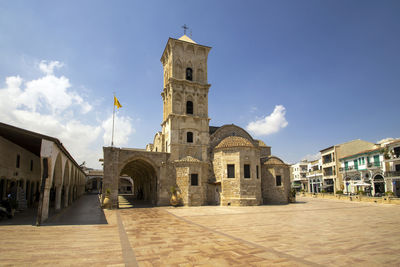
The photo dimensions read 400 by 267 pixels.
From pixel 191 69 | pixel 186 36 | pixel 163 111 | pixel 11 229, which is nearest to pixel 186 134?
pixel 163 111

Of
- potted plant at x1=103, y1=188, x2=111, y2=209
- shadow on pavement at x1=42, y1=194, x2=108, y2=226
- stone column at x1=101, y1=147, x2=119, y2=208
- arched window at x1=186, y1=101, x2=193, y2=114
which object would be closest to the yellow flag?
stone column at x1=101, y1=147, x2=119, y2=208

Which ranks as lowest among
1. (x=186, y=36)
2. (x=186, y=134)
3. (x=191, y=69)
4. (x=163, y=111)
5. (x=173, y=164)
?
(x=173, y=164)

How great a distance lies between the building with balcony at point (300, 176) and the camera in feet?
209

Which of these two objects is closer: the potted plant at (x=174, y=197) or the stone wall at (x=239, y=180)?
the potted plant at (x=174, y=197)

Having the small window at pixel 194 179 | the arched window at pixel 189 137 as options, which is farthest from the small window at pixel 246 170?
the arched window at pixel 189 137

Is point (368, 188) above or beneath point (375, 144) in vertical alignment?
beneath

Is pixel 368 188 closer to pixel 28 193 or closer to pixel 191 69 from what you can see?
pixel 191 69

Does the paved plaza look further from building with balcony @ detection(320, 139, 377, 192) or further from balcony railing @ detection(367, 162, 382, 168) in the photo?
building with balcony @ detection(320, 139, 377, 192)

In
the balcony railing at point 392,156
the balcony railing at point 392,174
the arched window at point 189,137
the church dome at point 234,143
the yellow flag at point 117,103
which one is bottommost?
the balcony railing at point 392,174

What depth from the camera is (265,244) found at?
28.0 ft

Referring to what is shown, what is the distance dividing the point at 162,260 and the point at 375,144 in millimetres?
47029

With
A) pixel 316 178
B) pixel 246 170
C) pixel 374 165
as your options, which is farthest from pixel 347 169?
pixel 246 170

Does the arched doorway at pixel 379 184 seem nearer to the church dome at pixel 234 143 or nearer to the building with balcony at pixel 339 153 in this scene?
the building with balcony at pixel 339 153

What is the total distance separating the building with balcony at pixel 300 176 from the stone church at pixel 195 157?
4033 centimetres
